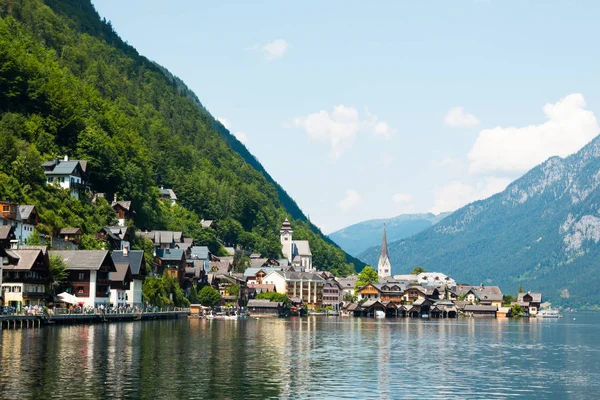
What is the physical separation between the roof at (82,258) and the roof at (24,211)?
20.0ft

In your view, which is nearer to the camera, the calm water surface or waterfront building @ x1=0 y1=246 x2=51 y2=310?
the calm water surface

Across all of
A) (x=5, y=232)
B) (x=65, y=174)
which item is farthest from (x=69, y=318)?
(x=65, y=174)

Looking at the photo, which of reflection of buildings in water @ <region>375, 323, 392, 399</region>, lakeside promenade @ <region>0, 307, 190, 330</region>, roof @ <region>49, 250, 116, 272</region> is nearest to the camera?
reflection of buildings in water @ <region>375, 323, 392, 399</region>

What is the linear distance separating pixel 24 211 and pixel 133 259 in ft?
68.0

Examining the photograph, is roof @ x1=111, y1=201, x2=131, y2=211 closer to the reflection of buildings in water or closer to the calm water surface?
the calm water surface

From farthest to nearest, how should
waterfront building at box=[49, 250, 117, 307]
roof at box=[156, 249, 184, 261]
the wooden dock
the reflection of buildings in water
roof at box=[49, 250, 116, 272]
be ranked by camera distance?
roof at box=[156, 249, 184, 261], waterfront building at box=[49, 250, 117, 307], roof at box=[49, 250, 116, 272], the wooden dock, the reflection of buildings in water

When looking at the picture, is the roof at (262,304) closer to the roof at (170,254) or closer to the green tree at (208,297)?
the green tree at (208,297)

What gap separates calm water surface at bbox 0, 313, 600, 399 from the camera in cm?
4956

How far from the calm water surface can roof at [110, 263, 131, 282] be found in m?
31.0

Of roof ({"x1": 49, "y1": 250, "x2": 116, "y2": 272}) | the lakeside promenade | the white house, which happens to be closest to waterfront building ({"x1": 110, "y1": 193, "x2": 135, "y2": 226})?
the white house

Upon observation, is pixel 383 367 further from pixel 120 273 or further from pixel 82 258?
pixel 120 273

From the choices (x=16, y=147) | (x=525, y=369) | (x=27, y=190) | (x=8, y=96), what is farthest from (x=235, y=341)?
(x=8, y=96)

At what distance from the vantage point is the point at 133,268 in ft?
445

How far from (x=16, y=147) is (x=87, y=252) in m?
32.4
